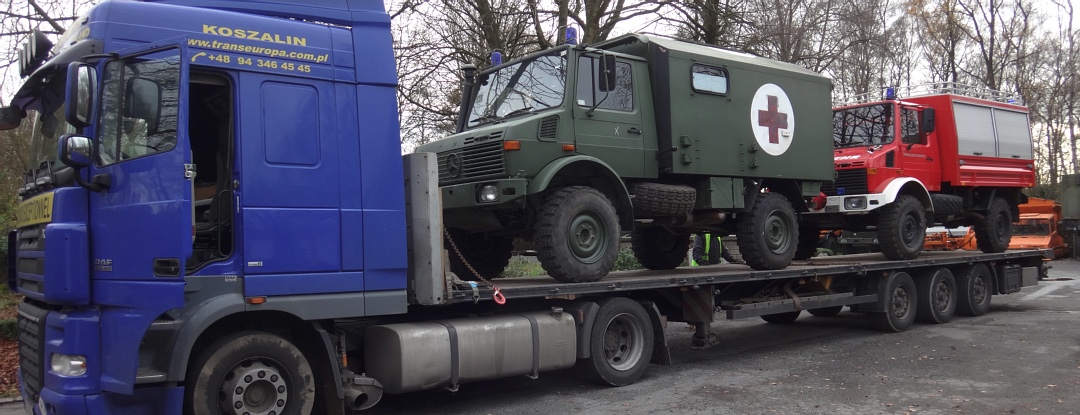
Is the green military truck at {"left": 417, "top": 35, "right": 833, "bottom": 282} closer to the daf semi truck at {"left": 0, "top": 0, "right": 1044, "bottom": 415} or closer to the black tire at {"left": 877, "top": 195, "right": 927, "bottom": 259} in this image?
the daf semi truck at {"left": 0, "top": 0, "right": 1044, "bottom": 415}

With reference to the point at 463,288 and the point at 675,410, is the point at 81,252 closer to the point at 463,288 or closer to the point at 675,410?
the point at 463,288

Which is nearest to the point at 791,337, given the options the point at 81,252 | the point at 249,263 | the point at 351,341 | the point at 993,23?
the point at 351,341

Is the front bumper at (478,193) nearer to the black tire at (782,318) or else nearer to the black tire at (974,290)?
the black tire at (782,318)

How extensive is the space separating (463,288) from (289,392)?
1663mm

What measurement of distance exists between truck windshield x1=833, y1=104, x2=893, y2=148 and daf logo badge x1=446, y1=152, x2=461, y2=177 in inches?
261

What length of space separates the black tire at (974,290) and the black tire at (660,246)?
16.0 ft

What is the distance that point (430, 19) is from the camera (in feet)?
53.1

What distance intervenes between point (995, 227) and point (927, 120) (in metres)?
2.98

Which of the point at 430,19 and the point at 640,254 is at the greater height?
the point at 430,19

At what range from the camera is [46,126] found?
232 inches

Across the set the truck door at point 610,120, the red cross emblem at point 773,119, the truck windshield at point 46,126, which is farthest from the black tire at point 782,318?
the truck windshield at point 46,126

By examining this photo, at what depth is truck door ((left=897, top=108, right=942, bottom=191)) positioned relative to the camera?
1188 cm

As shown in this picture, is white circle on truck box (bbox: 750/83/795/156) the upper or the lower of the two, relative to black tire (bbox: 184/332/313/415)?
upper

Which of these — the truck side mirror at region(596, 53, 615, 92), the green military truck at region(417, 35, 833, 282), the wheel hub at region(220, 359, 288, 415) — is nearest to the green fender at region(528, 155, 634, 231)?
the green military truck at region(417, 35, 833, 282)
